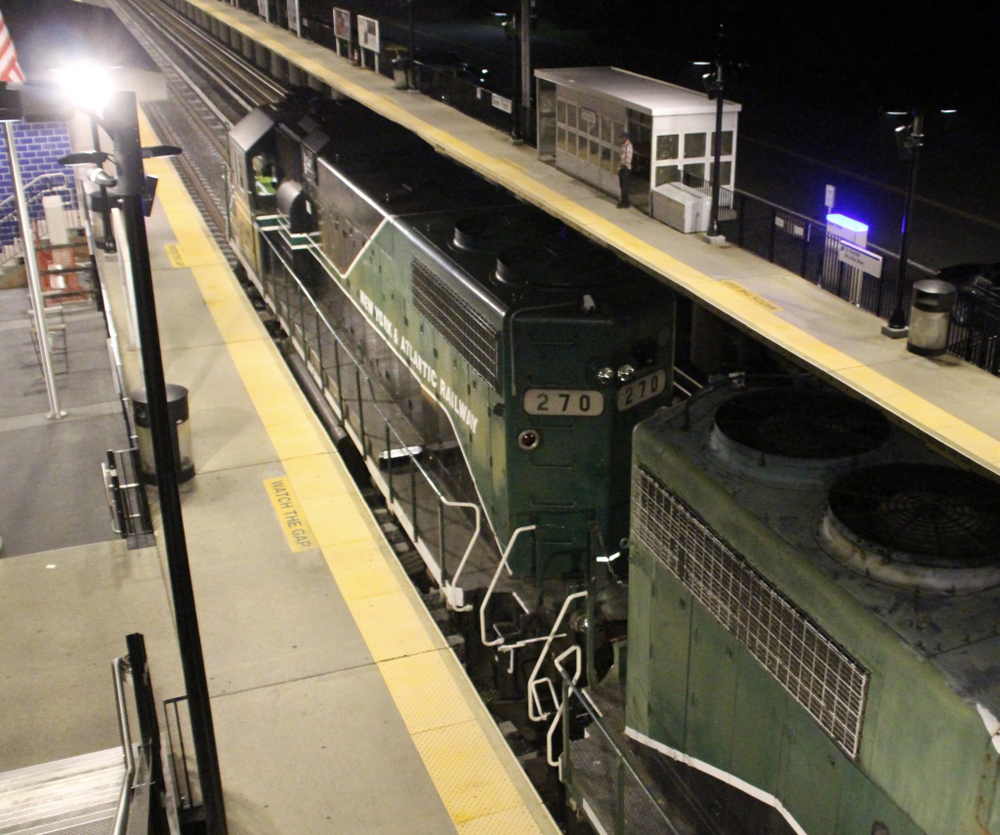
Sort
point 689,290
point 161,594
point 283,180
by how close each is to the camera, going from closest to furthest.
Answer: point 689,290 → point 161,594 → point 283,180

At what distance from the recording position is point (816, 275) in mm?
8508

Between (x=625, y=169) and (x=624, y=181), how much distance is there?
0.13 m

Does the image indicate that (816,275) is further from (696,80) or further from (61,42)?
(696,80)

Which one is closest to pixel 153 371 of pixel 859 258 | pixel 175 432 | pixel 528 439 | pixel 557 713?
pixel 528 439

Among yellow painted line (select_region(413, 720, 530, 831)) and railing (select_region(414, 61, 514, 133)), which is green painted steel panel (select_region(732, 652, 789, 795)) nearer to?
yellow painted line (select_region(413, 720, 530, 831))

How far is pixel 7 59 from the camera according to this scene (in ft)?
35.7

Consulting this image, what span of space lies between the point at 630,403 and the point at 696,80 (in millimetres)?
20388

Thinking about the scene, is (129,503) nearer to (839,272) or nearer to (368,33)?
(839,272)

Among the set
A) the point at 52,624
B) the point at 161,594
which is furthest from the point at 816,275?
the point at 52,624

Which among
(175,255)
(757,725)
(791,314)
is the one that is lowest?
(175,255)

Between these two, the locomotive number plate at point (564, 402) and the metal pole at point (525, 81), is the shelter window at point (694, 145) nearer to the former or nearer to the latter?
the locomotive number plate at point (564, 402)

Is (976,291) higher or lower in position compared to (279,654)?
higher

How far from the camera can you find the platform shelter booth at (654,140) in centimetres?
952

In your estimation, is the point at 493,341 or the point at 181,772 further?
the point at 493,341
